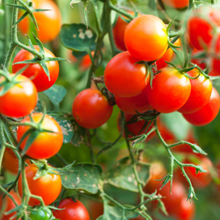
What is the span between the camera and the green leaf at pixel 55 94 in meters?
0.74

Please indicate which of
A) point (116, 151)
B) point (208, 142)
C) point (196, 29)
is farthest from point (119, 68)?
point (208, 142)

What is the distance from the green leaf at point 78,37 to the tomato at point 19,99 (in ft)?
1.20

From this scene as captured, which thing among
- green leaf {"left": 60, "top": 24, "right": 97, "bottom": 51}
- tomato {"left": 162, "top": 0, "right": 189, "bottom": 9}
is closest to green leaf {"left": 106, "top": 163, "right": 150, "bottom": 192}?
green leaf {"left": 60, "top": 24, "right": 97, "bottom": 51}

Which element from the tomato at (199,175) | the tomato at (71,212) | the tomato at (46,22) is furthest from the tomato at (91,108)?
the tomato at (199,175)

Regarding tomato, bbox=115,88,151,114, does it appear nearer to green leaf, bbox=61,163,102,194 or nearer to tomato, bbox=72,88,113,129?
tomato, bbox=72,88,113,129

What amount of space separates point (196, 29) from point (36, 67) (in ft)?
0.94

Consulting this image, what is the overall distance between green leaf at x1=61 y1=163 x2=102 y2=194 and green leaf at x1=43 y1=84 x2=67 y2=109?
165mm

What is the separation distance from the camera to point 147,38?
0.48 m

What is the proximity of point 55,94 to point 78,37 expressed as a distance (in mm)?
143

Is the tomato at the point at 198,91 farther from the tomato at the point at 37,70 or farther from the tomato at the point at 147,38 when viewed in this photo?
the tomato at the point at 37,70

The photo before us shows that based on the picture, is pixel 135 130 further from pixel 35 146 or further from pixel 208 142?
pixel 208 142

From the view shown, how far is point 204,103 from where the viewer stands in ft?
1.94

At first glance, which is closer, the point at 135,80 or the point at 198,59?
Answer: the point at 135,80

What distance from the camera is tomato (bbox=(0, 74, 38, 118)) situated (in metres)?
0.39
